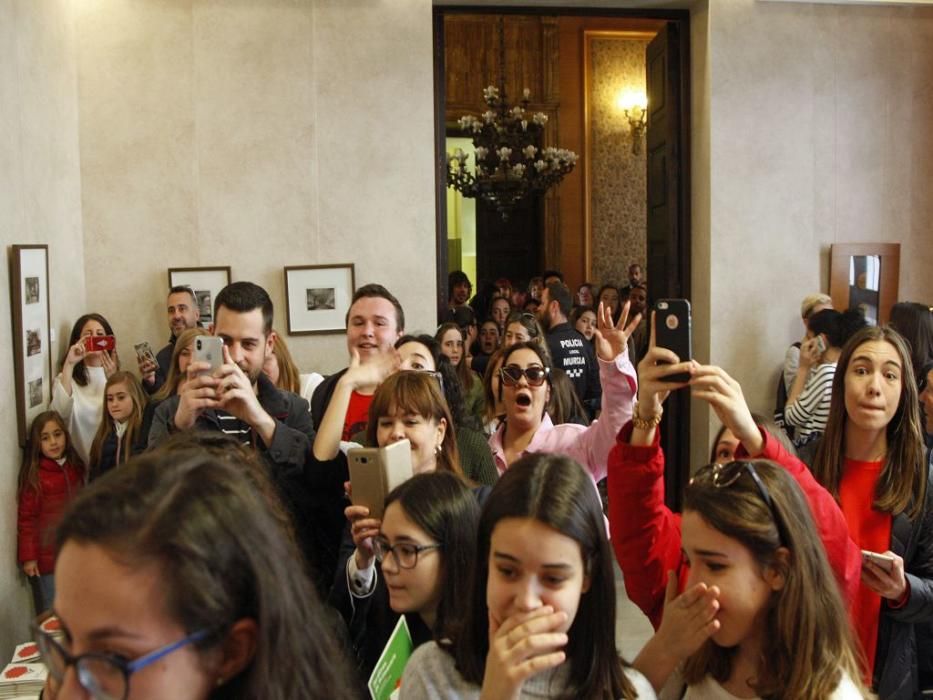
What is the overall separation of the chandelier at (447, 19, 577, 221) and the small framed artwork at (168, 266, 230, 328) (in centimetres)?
394

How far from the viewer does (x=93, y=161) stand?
7035mm

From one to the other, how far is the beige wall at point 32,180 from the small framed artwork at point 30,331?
5 centimetres

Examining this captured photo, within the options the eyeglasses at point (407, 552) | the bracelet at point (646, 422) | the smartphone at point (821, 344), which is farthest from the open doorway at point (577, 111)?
the eyeglasses at point (407, 552)

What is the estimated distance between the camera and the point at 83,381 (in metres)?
6.17

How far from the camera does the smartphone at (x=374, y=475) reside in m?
2.64

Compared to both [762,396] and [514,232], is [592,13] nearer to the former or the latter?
[762,396]

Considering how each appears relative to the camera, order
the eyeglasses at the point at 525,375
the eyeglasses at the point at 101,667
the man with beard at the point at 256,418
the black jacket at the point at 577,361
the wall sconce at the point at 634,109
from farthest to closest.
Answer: the wall sconce at the point at 634,109 < the black jacket at the point at 577,361 < the eyeglasses at the point at 525,375 < the man with beard at the point at 256,418 < the eyeglasses at the point at 101,667

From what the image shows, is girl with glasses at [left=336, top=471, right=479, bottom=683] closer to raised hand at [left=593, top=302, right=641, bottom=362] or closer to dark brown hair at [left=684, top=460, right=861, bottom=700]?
dark brown hair at [left=684, top=460, right=861, bottom=700]

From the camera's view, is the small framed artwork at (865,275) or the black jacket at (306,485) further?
the small framed artwork at (865,275)

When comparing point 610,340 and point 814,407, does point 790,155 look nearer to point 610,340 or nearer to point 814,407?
point 814,407

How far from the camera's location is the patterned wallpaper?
14.3 meters

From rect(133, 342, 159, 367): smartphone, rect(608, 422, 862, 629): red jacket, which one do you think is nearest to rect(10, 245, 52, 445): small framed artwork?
rect(133, 342, 159, 367): smartphone

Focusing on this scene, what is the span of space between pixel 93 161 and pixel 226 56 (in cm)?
117

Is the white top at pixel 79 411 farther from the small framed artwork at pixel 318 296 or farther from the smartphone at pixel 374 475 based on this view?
the smartphone at pixel 374 475
